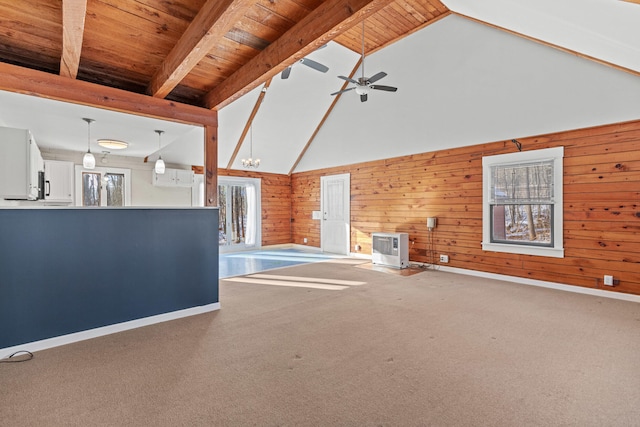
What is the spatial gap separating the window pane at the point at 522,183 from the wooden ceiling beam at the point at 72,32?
18.4 ft

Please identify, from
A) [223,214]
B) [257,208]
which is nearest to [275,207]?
[257,208]

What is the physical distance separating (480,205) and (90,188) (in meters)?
8.11

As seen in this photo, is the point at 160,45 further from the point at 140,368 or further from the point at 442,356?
the point at 442,356

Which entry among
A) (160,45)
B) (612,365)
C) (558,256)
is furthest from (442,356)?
(160,45)

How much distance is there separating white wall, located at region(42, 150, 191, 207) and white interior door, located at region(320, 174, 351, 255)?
3.66 meters

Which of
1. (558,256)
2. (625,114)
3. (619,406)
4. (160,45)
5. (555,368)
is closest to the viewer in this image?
(619,406)

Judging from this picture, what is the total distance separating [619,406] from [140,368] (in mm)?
3177

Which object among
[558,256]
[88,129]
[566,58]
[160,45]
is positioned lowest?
[558,256]

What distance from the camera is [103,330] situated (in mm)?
2906

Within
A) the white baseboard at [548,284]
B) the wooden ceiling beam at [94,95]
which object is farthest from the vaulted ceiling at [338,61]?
the white baseboard at [548,284]

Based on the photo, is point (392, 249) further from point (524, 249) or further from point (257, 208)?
point (257, 208)

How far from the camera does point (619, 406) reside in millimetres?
1817

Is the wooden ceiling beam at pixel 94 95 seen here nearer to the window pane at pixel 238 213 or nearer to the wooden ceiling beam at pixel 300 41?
the wooden ceiling beam at pixel 300 41

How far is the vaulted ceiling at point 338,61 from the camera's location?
251 centimetres
